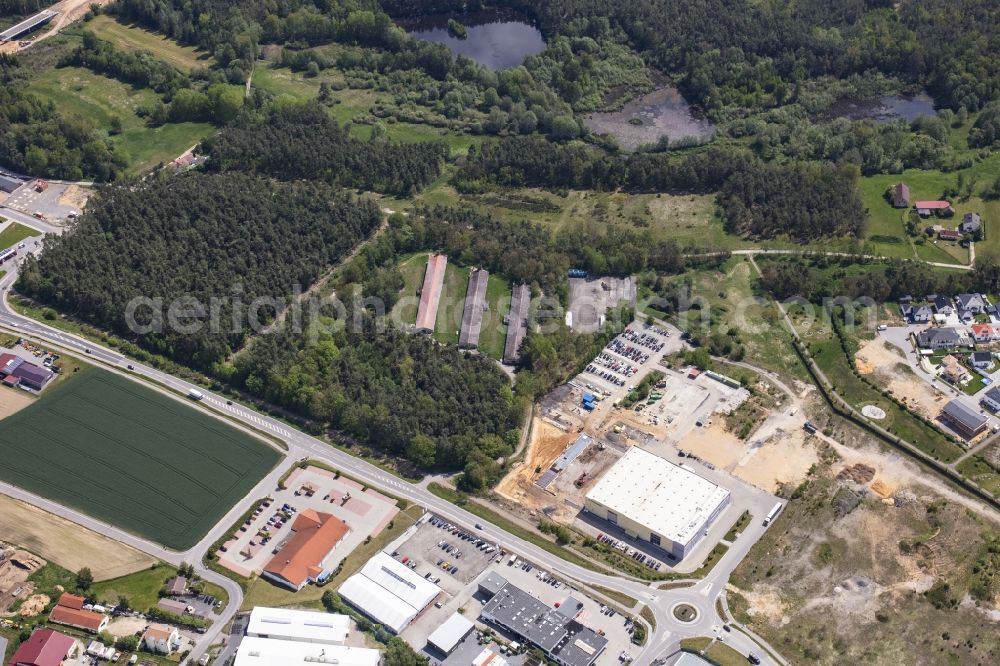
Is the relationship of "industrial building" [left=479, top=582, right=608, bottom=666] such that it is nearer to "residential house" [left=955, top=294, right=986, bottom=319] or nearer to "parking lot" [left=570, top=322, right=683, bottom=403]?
"parking lot" [left=570, top=322, right=683, bottom=403]

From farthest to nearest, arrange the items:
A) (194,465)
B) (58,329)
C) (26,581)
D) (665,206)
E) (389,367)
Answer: (665,206), (58,329), (389,367), (194,465), (26,581)

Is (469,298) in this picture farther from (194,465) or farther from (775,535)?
(775,535)

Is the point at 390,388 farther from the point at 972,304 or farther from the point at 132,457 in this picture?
the point at 972,304

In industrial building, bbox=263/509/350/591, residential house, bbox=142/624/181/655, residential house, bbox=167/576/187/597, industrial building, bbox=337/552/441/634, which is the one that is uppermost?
residential house, bbox=142/624/181/655

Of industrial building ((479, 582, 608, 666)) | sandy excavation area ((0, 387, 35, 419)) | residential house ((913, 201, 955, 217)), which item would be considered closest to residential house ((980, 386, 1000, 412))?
residential house ((913, 201, 955, 217))

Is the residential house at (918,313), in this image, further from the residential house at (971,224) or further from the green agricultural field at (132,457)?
the green agricultural field at (132,457)

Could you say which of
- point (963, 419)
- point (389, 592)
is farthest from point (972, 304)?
point (389, 592)

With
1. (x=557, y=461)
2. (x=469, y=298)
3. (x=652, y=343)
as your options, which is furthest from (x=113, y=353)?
(x=652, y=343)

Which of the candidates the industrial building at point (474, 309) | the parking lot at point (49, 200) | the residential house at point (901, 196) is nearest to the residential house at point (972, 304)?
the residential house at point (901, 196)
